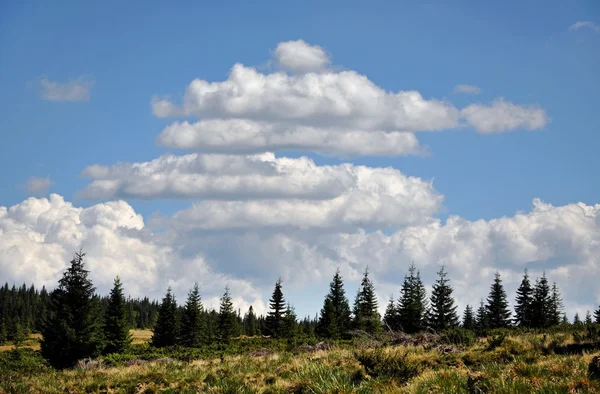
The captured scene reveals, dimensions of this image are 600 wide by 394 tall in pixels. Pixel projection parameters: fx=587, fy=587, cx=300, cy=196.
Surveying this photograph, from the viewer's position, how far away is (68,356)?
4153 centimetres

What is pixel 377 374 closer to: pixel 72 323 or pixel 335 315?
pixel 72 323

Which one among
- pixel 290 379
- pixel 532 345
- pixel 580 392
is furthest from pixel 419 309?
pixel 580 392

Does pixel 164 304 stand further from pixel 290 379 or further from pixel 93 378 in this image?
pixel 290 379

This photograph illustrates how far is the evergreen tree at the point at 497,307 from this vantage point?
66.1 metres

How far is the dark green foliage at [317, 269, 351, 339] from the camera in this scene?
7200cm

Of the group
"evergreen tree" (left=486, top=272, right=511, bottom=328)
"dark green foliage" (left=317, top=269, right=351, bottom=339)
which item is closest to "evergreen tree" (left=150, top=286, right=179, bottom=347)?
"dark green foliage" (left=317, top=269, right=351, bottom=339)

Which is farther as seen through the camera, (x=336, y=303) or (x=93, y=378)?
(x=336, y=303)

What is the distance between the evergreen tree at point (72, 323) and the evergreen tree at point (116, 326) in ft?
47.2

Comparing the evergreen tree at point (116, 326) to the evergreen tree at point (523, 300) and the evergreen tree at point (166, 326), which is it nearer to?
the evergreen tree at point (166, 326)

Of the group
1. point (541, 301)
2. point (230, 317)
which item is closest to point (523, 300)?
point (541, 301)

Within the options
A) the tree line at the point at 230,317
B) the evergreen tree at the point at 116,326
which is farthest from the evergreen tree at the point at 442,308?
the evergreen tree at the point at 116,326

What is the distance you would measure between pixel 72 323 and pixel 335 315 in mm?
42355

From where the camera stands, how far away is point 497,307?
6662 cm

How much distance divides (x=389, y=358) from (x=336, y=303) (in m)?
69.8
